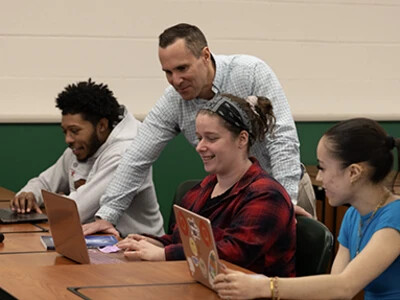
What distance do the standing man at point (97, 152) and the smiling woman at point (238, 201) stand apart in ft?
2.39

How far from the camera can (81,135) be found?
357 centimetres

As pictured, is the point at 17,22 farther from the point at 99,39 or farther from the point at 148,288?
the point at 148,288

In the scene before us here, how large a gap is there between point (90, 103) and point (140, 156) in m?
0.35

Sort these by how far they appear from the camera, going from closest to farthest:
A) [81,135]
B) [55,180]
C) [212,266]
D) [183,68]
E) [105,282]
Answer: [212,266] → [105,282] → [183,68] → [81,135] → [55,180]

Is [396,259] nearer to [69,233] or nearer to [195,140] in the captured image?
[69,233]

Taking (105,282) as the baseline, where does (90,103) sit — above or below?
above

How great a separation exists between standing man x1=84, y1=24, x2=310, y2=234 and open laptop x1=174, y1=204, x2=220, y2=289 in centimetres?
100

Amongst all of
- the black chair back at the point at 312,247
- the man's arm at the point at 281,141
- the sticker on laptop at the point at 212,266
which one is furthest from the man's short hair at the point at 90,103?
the sticker on laptop at the point at 212,266

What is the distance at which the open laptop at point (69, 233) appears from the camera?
8.02 feet

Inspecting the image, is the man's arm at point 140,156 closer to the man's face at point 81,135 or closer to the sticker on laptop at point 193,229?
the man's face at point 81,135

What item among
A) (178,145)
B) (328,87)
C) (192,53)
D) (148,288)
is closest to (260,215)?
(148,288)

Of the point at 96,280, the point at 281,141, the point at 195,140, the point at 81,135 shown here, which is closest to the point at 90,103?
the point at 81,135

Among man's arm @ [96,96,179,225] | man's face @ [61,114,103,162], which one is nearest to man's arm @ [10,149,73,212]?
man's face @ [61,114,103,162]

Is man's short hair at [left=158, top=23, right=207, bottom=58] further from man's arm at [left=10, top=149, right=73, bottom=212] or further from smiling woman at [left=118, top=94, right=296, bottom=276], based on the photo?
man's arm at [left=10, top=149, right=73, bottom=212]
